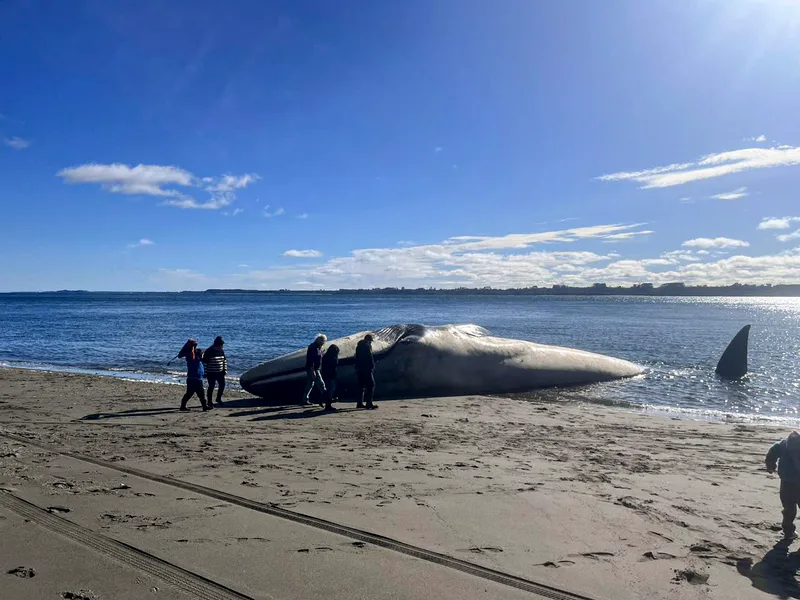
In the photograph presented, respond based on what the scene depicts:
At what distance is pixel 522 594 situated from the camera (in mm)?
3938

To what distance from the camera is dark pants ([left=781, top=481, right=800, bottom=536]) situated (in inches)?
194

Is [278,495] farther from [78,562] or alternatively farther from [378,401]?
[378,401]

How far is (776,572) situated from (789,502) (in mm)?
810

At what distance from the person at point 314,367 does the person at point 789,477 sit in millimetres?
8906

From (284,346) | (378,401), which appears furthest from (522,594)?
(284,346)

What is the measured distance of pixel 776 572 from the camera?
4.40 m

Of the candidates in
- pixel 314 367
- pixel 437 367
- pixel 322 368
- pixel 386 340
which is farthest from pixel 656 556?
pixel 386 340

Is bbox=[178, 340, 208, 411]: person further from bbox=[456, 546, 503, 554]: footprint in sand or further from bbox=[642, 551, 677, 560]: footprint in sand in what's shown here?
bbox=[642, 551, 677, 560]: footprint in sand

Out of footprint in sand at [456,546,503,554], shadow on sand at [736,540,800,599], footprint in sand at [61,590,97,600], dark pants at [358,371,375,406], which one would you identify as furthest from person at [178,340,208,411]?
shadow on sand at [736,540,800,599]

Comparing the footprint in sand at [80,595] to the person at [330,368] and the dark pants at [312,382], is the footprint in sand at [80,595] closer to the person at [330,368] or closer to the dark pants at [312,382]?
the person at [330,368]

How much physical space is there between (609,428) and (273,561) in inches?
308

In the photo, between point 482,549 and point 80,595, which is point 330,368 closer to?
point 482,549

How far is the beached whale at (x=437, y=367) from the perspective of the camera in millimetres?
13703

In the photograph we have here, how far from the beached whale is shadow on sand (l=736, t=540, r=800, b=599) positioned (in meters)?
9.99
